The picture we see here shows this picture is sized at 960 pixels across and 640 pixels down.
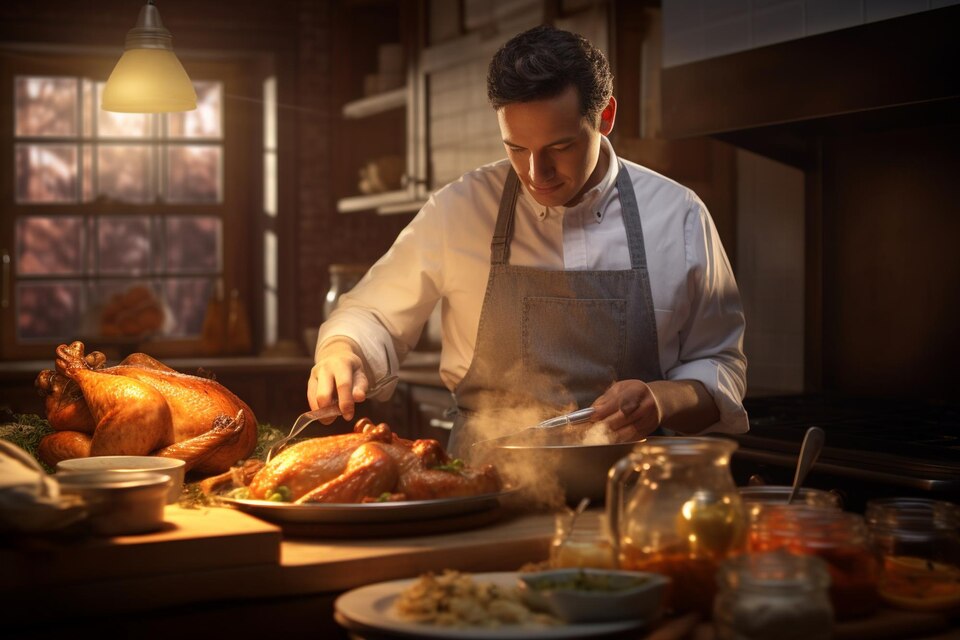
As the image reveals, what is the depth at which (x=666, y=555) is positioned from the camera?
1.27m

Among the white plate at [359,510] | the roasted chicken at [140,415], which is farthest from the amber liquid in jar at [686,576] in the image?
the roasted chicken at [140,415]

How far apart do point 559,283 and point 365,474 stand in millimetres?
848

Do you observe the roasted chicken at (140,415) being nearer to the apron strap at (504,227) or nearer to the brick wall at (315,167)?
the apron strap at (504,227)

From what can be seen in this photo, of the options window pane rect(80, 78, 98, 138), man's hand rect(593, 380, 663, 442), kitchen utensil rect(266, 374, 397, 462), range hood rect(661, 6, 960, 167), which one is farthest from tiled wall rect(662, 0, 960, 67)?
window pane rect(80, 78, 98, 138)

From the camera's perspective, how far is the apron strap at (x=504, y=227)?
2428mm

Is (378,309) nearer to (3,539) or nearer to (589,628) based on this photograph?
(3,539)

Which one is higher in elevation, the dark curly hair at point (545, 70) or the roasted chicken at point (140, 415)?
the dark curly hair at point (545, 70)

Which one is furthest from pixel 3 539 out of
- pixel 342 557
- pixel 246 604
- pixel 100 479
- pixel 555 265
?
pixel 555 265

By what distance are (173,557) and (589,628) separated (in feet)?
1.70

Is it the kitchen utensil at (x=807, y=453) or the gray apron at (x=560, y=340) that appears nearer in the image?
the kitchen utensil at (x=807, y=453)

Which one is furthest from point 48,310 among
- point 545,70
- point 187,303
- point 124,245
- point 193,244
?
point 545,70

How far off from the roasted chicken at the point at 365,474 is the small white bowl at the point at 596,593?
386mm

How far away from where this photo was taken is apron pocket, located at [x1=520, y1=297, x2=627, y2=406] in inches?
92.0

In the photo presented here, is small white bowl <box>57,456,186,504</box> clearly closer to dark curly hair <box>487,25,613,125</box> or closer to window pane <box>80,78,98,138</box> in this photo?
dark curly hair <box>487,25,613,125</box>
